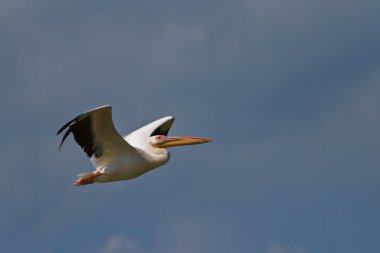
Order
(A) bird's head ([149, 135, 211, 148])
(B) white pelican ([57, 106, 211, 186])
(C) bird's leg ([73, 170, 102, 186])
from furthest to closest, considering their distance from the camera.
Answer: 1. (A) bird's head ([149, 135, 211, 148])
2. (C) bird's leg ([73, 170, 102, 186])
3. (B) white pelican ([57, 106, 211, 186])

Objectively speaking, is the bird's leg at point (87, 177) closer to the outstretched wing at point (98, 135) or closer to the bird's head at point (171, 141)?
the outstretched wing at point (98, 135)

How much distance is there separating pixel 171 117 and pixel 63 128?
5.58 m

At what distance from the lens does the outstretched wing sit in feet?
→ 68.5

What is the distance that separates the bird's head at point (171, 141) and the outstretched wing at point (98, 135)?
116cm

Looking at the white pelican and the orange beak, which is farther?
the orange beak

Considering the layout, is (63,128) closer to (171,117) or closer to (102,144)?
(102,144)

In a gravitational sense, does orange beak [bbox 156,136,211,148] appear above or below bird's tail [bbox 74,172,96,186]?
above

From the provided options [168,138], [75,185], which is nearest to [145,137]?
[168,138]

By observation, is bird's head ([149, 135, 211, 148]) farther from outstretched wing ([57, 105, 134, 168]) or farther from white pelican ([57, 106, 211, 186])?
outstretched wing ([57, 105, 134, 168])

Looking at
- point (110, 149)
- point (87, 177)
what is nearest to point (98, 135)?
point (110, 149)

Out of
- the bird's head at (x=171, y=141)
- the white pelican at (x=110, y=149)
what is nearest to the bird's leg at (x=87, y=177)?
the white pelican at (x=110, y=149)

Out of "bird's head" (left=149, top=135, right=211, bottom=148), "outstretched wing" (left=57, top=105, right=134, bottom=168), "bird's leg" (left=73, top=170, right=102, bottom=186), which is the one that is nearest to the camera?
"outstretched wing" (left=57, top=105, right=134, bottom=168)

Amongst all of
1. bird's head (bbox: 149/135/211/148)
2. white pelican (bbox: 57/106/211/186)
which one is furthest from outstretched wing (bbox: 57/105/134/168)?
bird's head (bbox: 149/135/211/148)

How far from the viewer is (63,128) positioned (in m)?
20.2
